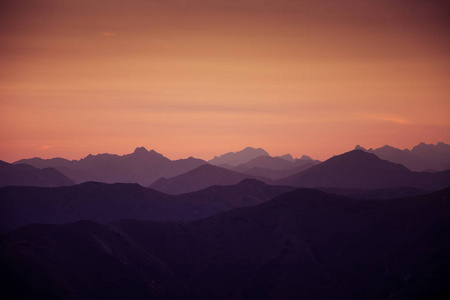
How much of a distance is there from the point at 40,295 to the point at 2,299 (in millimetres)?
12663

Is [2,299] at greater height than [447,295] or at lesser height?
lesser

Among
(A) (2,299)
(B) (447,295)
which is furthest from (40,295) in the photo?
(B) (447,295)

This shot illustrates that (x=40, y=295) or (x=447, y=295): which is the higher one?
(x=447, y=295)

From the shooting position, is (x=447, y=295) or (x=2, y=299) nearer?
(x=447, y=295)

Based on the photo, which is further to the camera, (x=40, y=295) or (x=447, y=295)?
(x=40, y=295)

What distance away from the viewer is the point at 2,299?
19125 centimetres

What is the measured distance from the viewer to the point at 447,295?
5472 inches

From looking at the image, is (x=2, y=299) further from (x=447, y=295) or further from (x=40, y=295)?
(x=447, y=295)

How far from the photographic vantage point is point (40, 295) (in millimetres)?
199375

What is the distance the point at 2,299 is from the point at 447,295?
135 meters
